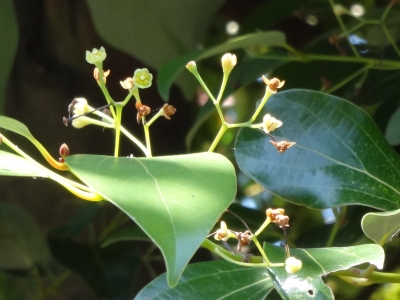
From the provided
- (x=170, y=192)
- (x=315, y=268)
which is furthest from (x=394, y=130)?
(x=170, y=192)

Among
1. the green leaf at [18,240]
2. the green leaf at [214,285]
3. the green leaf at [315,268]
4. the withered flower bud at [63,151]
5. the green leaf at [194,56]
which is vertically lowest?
the green leaf at [18,240]

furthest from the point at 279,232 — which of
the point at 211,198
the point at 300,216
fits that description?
the point at 211,198

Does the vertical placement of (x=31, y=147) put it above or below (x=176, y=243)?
below

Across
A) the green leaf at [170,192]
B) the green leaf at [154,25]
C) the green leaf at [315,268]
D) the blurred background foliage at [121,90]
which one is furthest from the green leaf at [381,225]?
the green leaf at [154,25]

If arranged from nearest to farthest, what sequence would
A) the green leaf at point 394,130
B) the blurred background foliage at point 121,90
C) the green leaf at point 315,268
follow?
the green leaf at point 315,268 < the green leaf at point 394,130 < the blurred background foliage at point 121,90

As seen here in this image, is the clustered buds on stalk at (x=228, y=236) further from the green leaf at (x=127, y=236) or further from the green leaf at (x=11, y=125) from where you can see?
the green leaf at (x=127, y=236)

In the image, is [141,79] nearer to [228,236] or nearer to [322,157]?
[228,236]

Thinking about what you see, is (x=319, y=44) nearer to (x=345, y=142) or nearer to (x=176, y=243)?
(x=345, y=142)
